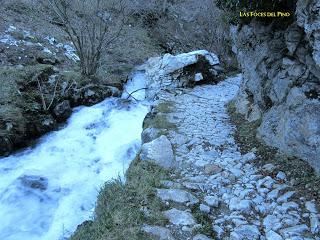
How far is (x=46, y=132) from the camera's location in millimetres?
9195

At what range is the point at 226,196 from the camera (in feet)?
16.6

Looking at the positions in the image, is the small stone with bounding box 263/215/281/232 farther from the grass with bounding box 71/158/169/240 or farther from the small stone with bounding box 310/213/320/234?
the grass with bounding box 71/158/169/240

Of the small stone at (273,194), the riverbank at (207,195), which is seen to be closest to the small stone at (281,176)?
the riverbank at (207,195)

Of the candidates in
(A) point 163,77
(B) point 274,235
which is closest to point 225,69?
(A) point 163,77

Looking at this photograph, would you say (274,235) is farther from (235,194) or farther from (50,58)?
(50,58)

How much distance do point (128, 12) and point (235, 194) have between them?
1564 centimetres

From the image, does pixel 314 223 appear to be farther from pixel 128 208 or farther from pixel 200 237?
pixel 128 208

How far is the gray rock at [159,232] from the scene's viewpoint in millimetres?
4273

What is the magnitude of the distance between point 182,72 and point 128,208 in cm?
742

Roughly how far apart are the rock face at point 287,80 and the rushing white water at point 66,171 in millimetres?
3029

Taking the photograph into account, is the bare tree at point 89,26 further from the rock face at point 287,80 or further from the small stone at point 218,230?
the small stone at point 218,230

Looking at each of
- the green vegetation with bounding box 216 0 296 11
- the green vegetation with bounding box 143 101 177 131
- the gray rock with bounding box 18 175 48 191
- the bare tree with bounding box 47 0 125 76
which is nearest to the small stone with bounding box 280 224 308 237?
the green vegetation with bounding box 216 0 296 11

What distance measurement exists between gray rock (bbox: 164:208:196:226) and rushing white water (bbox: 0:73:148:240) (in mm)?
1858

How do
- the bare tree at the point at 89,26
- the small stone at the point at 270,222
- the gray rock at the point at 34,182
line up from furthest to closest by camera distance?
the bare tree at the point at 89,26 < the gray rock at the point at 34,182 < the small stone at the point at 270,222
